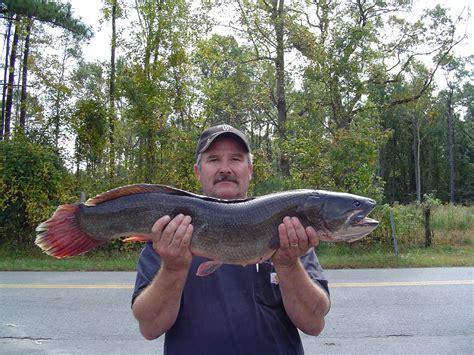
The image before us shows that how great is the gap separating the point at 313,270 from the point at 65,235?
1351mm

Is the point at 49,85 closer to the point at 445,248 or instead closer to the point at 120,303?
the point at 120,303

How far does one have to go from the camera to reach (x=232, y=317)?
2219 millimetres

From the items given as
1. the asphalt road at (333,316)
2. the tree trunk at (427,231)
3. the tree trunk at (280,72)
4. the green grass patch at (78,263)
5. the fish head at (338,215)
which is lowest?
the asphalt road at (333,316)

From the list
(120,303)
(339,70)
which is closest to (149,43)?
(339,70)

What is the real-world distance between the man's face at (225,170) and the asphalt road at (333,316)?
3405mm

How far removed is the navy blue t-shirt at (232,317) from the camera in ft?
7.20

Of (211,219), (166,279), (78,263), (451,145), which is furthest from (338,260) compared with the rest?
(451,145)

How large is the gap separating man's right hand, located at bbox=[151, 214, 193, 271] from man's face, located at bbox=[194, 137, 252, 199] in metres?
0.34

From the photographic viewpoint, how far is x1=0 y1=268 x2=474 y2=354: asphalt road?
5.54 m

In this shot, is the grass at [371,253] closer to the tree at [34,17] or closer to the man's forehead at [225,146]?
the tree at [34,17]

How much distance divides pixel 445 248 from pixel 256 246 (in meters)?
13.7

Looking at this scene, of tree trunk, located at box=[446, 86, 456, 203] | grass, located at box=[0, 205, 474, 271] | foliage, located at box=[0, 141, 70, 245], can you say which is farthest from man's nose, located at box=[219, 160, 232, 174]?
tree trunk, located at box=[446, 86, 456, 203]

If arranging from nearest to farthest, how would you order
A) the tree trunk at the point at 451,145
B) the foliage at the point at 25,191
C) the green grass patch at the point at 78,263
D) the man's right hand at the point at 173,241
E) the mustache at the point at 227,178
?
the man's right hand at the point at 173,241 < the mustache at the point at 227,178 < the green grass patch at the point at 78,263 < the foliage at the point at 25,191 < the tree trunk at the point at 451,145

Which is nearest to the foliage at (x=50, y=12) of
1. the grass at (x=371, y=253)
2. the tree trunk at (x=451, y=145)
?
the grass at (x=371, y=253)
